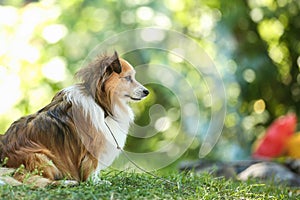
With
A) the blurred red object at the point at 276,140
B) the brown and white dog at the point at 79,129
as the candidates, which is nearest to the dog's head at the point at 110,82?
the brown and white dog at the point at 79,129

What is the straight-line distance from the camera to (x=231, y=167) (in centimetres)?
432

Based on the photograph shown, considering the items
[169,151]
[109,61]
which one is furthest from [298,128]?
[109,61]

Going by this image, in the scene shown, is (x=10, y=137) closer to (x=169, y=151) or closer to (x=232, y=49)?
(x=169, y=151)

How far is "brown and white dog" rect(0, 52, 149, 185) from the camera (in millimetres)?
2633

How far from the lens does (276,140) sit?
5359 millimetres

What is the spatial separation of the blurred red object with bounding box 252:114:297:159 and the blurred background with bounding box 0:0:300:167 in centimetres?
61

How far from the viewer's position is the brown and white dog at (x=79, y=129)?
2.63 metres

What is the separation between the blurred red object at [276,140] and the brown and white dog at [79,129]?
2.73 m

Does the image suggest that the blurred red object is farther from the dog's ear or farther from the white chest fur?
the dog's ear

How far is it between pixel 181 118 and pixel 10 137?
3002mm

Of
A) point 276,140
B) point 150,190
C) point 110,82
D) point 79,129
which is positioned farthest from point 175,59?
point 150,190

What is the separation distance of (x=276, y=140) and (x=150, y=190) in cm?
299

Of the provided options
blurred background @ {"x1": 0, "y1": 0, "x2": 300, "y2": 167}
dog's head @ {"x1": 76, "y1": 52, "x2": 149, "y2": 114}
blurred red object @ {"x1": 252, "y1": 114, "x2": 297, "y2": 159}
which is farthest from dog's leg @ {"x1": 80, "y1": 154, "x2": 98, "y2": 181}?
blurred red object @ {"x1": 252, "y1": 114, "x2": 297, "y2": 159}

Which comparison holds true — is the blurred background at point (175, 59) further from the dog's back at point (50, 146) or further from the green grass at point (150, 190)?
the dog's back at point (50, 146)
